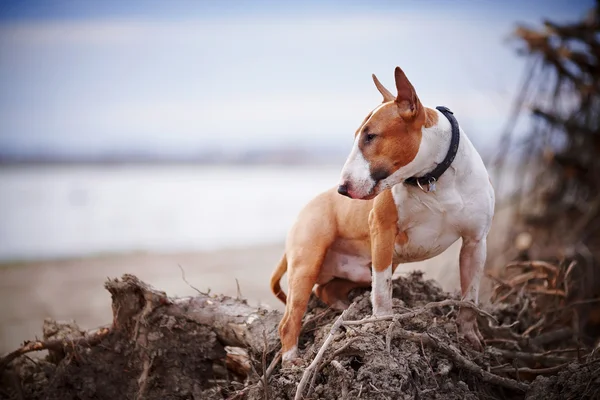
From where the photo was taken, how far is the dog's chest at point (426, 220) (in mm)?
3646

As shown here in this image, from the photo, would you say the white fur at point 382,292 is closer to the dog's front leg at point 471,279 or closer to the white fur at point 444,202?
the white fur at point 444,202

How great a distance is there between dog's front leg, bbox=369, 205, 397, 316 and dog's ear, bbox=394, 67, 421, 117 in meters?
0.67

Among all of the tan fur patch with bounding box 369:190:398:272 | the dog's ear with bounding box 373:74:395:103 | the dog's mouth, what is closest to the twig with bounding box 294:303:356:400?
the tan fur patch with bounding box 369:190:398:272

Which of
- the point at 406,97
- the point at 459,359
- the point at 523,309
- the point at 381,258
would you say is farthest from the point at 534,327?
the point at 406,97

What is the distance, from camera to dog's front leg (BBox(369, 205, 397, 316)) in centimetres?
372

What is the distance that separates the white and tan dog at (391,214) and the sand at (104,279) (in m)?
2.85

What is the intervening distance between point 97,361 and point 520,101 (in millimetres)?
5457

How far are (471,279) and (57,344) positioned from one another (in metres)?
2.83

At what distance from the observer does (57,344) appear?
4.36 m

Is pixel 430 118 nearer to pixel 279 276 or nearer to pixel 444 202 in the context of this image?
pixel 444 202

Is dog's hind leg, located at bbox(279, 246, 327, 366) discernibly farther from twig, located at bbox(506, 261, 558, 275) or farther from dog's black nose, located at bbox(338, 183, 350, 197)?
twig, located at bbox(506, 261, 558, 275)

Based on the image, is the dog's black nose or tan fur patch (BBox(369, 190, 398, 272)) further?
tan fur patch (BBox(369, 190, 398, 272))

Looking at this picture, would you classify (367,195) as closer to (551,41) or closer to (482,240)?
(482,240)

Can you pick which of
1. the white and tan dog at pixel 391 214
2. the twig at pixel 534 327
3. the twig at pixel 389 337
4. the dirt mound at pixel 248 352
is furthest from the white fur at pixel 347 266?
the twig at pixel 534 327
